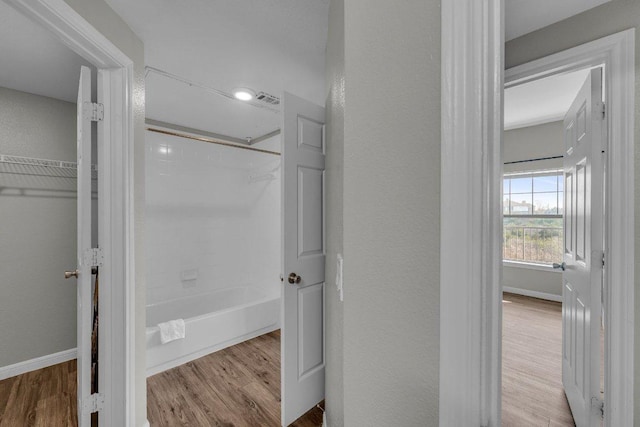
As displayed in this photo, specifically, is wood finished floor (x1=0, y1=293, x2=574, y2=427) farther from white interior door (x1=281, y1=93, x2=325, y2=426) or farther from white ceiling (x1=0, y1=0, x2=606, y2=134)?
white ceiling (x1=0, y1=0, x2=606, y2=134)

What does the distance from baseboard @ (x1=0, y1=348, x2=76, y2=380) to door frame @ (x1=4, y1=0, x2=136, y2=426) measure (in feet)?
4.99

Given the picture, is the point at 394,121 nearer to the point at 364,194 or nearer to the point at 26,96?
→ the point at 364,194

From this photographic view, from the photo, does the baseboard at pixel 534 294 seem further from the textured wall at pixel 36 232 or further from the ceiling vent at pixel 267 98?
the textured wall at pixel 36 232

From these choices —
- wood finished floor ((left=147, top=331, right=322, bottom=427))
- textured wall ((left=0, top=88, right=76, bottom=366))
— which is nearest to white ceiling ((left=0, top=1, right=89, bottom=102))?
textured wall ((left=0, top=88, right=76, bottom=366))

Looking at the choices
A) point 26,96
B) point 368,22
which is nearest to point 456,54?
point 368,22

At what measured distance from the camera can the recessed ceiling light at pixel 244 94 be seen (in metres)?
2.38

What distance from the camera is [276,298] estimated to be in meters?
2.96

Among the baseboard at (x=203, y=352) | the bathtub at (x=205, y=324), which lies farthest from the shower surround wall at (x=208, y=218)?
the baseboard at (x=203, y=352)

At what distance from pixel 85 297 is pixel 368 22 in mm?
1741

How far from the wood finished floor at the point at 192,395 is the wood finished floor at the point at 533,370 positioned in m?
1.36

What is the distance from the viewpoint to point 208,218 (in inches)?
137

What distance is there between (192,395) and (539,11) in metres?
3.24

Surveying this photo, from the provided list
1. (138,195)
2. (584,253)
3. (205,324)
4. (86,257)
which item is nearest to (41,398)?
(205,324)

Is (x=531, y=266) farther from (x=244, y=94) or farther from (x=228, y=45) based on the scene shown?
(x=228, y=45)
